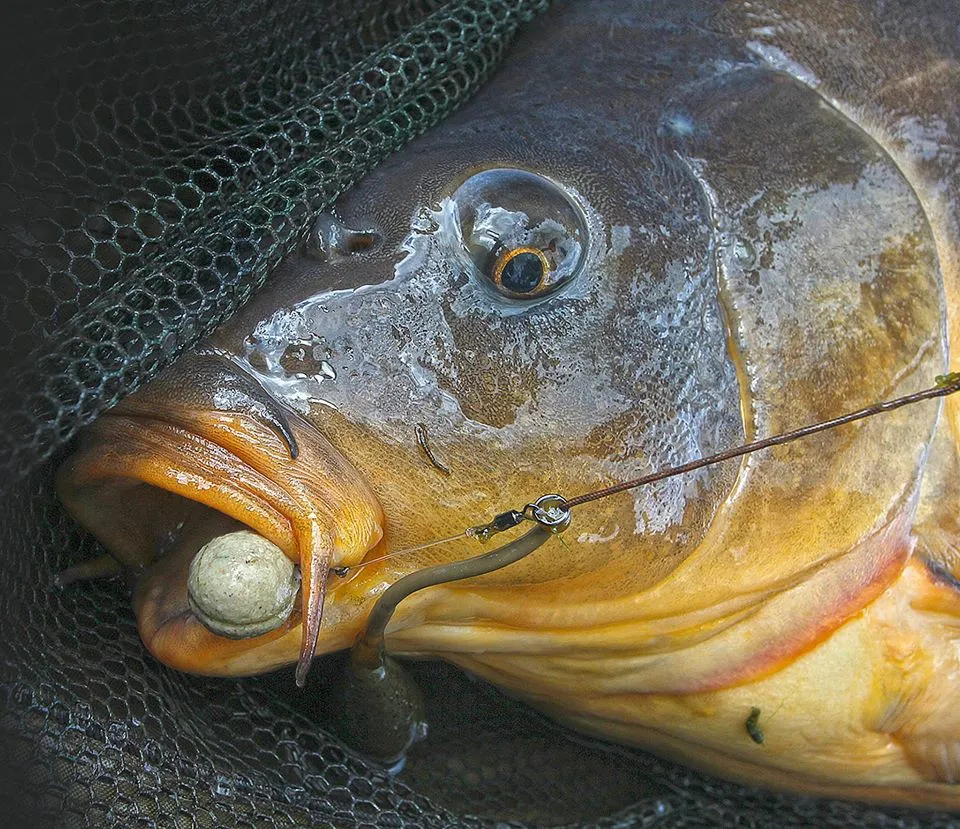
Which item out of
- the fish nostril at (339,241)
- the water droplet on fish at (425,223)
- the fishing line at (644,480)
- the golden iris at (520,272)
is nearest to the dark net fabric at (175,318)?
the fish nostril at (339,241)

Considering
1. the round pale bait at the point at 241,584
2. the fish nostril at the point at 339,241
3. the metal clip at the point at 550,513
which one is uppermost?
the fish nostril at the point at 339,241

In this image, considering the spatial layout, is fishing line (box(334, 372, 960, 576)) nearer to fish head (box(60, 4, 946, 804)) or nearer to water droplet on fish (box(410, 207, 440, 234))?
fish head (box(60, 4, 946, 804))

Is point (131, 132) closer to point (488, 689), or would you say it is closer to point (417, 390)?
point (417, 390)

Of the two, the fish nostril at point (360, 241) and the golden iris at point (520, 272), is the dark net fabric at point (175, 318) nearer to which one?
the fish nostril at point (360, 241)

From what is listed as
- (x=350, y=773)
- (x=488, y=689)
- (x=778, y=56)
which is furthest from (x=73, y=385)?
(x=778, y=56)

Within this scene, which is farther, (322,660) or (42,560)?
(322,660)

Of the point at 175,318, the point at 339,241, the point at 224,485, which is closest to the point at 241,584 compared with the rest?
the point at 224,485
